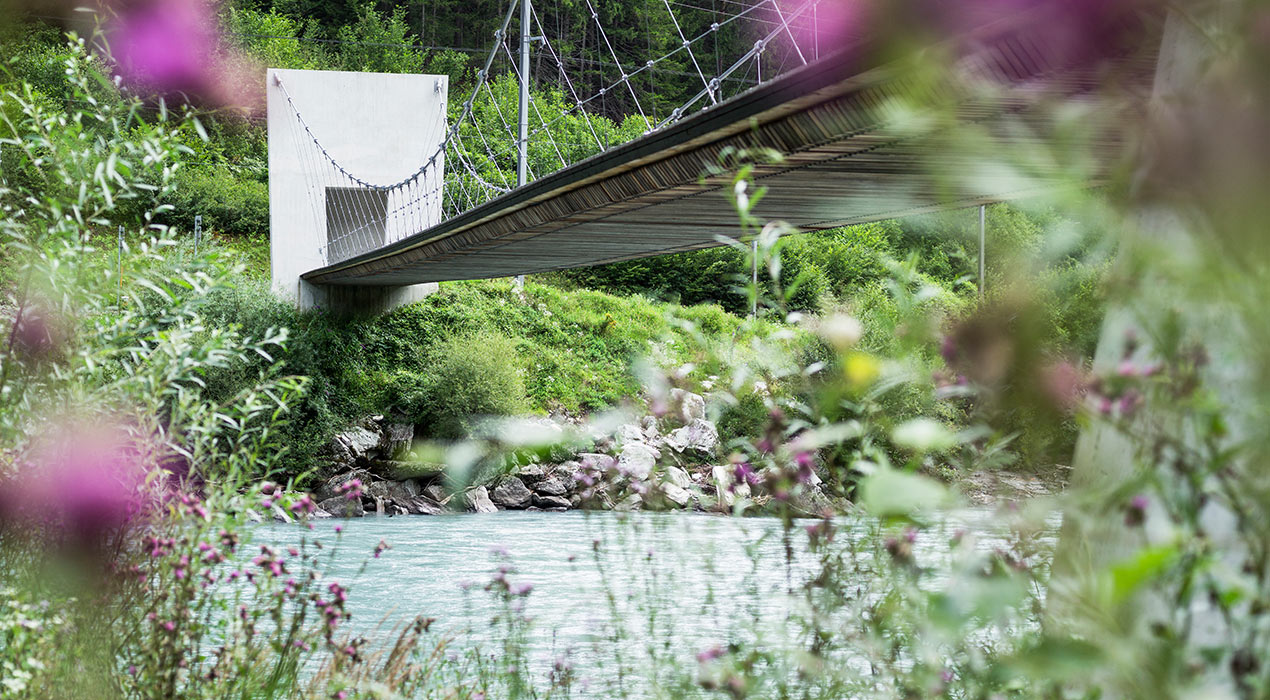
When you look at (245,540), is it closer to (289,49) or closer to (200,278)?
(200,278)

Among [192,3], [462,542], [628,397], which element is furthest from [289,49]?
[192,3]

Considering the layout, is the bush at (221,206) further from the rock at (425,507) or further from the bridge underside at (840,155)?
the bridge underside at (840,155)

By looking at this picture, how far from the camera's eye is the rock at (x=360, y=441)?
1101cm

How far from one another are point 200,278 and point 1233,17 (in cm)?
170

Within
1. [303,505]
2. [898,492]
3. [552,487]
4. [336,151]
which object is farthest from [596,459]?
[898,492]

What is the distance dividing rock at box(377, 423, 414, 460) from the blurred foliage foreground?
8.94m

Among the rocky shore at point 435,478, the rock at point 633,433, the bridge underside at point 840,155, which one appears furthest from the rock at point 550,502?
the bridge underside at point 840,155

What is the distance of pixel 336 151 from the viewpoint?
502 inches

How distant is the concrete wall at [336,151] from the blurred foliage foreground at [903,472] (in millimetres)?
10537

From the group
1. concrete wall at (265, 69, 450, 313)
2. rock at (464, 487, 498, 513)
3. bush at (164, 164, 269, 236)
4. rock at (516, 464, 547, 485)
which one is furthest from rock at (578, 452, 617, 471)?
bush at (164, 164, 269, 236)

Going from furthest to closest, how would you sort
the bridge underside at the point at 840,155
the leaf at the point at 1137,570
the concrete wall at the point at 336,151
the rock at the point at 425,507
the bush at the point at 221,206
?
the bush at the point at 221,206 < the concrete wall at the point at 336,151 < the rock at the point at 425,507 < the bridge underside at the point at 840,155 < the leaf at the point at 1137,570

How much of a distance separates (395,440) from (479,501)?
1255mm

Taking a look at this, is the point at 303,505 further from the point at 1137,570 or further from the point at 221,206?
the point at 221,206

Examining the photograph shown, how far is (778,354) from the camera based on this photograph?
1114mm
